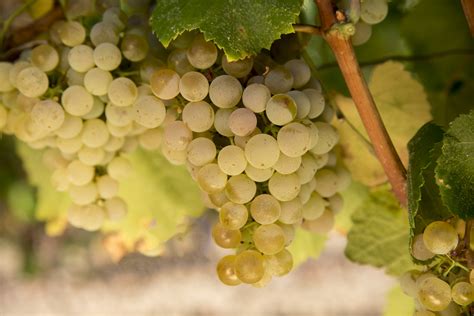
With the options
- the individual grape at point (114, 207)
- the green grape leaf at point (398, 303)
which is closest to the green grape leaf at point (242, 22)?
the individual grape at point (114, 207)

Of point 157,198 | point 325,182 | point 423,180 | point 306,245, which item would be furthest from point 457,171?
point 157,198

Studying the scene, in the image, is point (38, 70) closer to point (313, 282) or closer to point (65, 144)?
point (65, 144)

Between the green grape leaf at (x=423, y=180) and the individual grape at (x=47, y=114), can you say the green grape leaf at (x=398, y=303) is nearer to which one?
the green grape leaf at (x=423, y=180)

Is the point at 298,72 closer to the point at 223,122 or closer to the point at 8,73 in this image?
the point at 223,122

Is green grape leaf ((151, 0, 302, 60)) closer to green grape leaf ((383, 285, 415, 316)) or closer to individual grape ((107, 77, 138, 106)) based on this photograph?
individual grape ((107, 77, 138, 106))

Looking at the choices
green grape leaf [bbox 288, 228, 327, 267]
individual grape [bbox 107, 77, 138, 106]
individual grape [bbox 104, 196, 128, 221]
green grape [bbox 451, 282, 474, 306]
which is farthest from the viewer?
green grape leaf [bbox 288, 228, 327, 267]

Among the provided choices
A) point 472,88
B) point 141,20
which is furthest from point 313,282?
point 141,20

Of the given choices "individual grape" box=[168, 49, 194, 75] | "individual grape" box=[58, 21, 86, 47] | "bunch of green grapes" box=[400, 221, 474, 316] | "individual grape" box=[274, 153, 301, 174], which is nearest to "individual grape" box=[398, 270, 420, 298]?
"bunch of green grapes" box=[400, 221, 474, 316]
